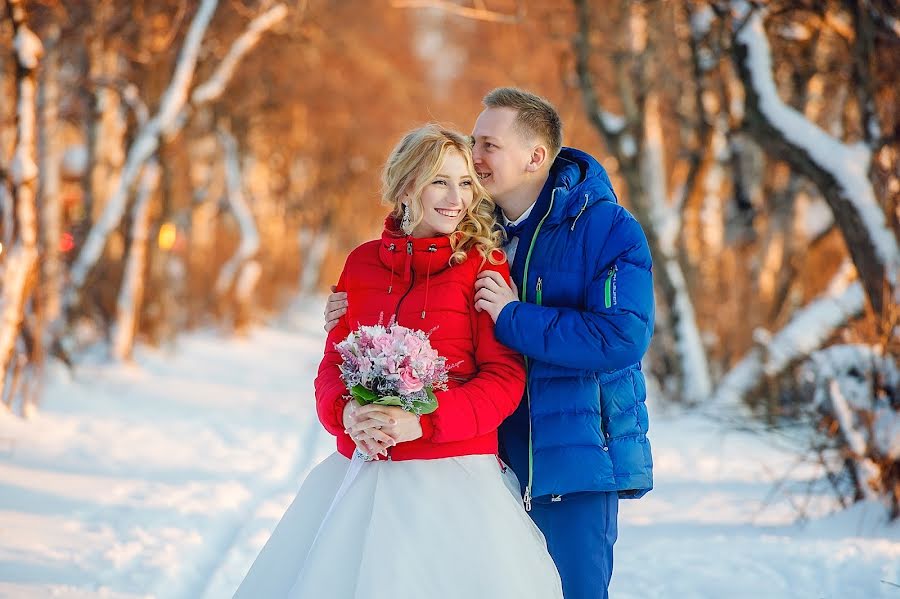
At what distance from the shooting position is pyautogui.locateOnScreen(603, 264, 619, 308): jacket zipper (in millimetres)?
3010

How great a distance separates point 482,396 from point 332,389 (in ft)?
1.57

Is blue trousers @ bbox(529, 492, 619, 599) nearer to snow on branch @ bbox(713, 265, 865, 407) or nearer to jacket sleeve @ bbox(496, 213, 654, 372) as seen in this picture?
jacket sleeve @ bbox(496, 213, 654, 372)

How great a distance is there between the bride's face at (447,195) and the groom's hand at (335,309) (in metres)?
0.42

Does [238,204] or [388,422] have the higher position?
[388,422]

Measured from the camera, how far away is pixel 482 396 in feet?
9.51

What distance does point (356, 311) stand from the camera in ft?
10.3

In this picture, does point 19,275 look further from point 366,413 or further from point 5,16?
point 366,413

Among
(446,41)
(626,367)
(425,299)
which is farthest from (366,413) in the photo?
(446,41)

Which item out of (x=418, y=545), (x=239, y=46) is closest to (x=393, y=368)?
(x=418, y=545)

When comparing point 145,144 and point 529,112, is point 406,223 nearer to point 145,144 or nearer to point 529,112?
point 529,112

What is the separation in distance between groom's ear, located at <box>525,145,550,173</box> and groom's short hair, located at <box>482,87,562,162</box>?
3 cm

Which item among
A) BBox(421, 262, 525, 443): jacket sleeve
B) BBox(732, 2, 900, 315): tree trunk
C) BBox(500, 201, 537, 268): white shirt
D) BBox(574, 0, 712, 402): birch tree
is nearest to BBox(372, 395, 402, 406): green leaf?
BBox(421, 262, 525, 443): jacket sleeve

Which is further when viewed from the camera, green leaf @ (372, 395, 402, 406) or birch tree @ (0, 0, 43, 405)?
birch tree @ (0, 0, 43, 405)

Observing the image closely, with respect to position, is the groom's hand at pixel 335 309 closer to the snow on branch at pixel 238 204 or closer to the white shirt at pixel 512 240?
the white shirt at pixel 512 240
